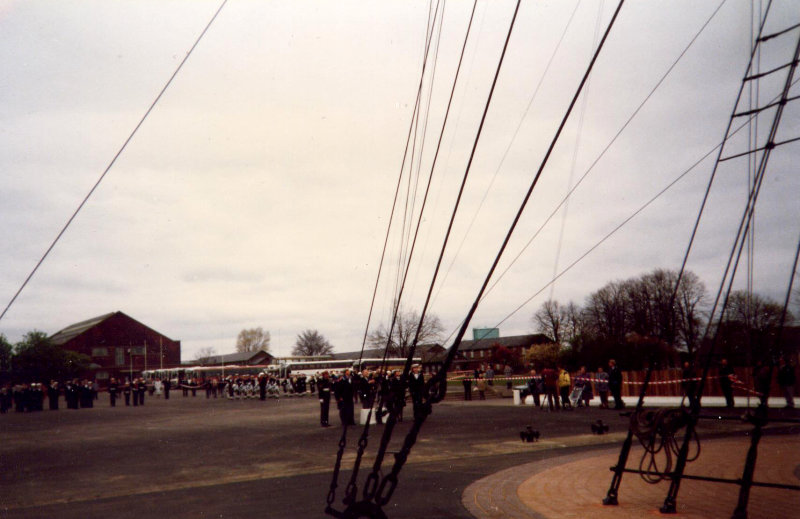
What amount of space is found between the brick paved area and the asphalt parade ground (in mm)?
22

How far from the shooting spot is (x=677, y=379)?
2605cm

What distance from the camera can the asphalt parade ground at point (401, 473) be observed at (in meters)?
7.90

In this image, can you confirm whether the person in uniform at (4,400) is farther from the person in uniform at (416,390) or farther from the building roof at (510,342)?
the building roof at (510,342)

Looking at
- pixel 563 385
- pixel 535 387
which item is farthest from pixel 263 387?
pixel 563 385

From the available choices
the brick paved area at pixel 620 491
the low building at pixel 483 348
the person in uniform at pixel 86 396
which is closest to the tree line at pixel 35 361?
the person in uniform at pixel 86 396

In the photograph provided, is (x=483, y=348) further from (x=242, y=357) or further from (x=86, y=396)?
(x=86, y=396)

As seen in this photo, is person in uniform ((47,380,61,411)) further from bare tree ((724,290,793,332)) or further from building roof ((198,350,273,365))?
building roof ((198,350,273,365))

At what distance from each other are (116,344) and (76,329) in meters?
6.39

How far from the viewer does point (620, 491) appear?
8508 millimetres

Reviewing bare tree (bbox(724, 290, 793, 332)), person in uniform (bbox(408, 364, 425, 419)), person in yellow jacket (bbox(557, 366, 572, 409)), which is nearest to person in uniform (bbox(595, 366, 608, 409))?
person in yellow jacket (bbox(557, 366, 572, 409))

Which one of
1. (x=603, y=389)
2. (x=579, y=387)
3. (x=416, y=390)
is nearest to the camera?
(x=416, y=390)

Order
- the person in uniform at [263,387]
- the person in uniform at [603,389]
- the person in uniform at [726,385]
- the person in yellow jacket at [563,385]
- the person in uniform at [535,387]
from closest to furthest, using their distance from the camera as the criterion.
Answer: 1. the person in uniform at [726,385]
2. the person in uniform at [603,389]
3. the person in yellow jacket at [563,385]
4. the person in uniform at [535,387]
5. the person in uniform at [263,387]

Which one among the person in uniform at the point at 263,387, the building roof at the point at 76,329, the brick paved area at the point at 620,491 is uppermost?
the building roof at the point at 76,329

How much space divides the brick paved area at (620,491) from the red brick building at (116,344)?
89.2 metres
